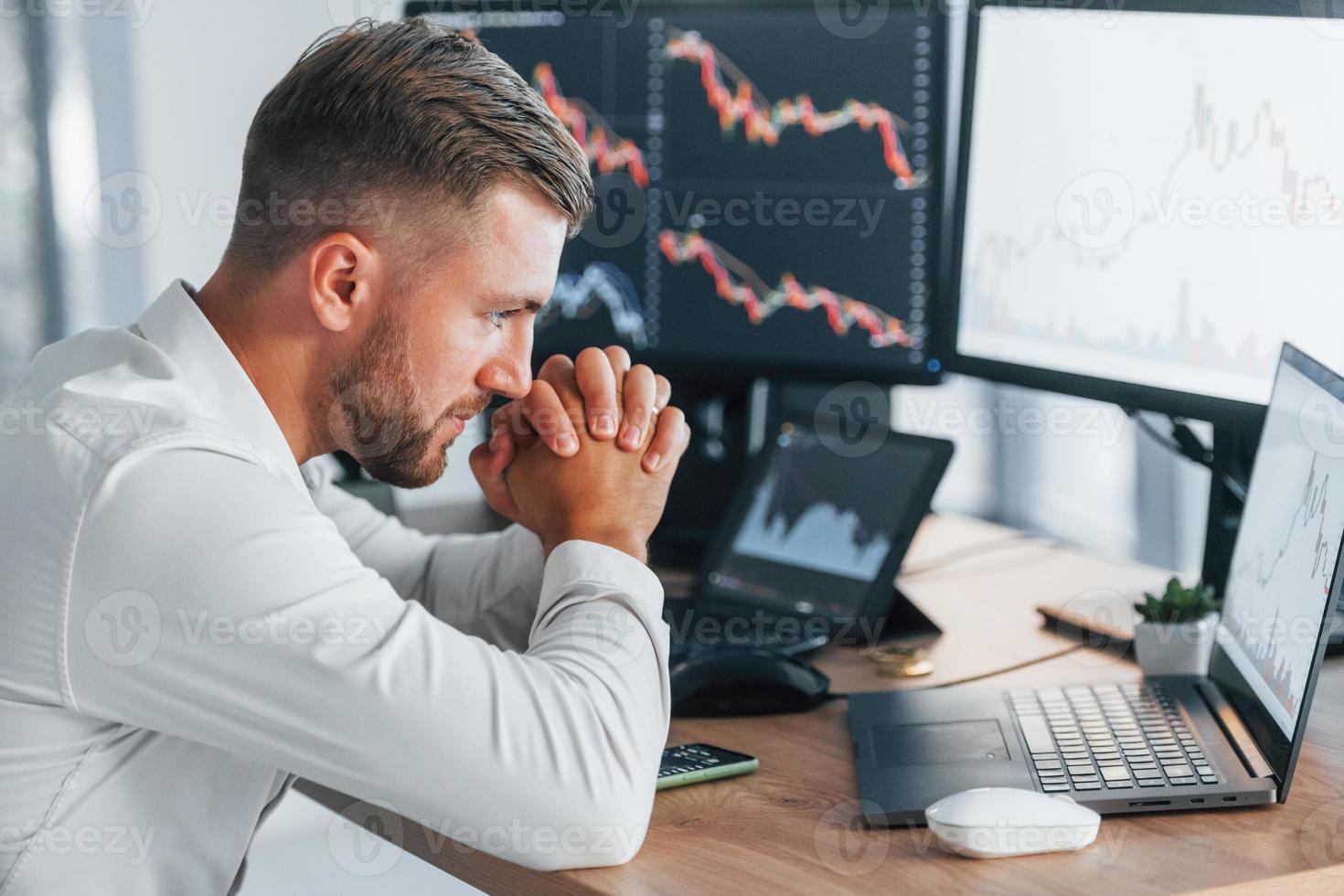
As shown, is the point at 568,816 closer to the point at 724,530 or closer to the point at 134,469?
the point at 134,469

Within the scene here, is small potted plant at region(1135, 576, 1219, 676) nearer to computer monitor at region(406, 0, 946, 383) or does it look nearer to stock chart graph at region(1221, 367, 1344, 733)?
stock chart graph at region(1221, 367, 1344, 733)

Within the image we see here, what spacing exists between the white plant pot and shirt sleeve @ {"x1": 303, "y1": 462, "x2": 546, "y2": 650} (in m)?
0.54

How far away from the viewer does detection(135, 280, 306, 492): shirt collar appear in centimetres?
92

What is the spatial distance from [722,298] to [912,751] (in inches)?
28.4

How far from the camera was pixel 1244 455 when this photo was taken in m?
1.31

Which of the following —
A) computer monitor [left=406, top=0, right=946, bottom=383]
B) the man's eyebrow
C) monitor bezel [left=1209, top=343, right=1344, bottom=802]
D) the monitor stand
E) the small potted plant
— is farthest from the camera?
computer monitor [left=406, top=0, right=946, bottom=383]

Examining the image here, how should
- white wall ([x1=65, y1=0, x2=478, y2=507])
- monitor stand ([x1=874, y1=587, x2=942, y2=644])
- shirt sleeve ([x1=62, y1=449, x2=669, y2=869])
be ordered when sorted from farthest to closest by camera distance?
white wall ([x1=65, y1=0, x2=478, y2=507]) → monitor stand ([x1=874, y1=587, x2=942, y2=644]) → shirt sleeve ([x1=62, y1=449, x2=669, y2=869])

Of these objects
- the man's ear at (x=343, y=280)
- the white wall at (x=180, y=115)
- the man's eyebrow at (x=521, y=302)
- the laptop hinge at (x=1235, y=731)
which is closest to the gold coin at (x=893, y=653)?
the laptop hinge at (x=1235, y=731)

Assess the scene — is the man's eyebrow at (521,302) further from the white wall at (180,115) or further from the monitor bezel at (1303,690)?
the white wall at (180,115)

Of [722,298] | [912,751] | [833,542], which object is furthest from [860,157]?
[912,751]

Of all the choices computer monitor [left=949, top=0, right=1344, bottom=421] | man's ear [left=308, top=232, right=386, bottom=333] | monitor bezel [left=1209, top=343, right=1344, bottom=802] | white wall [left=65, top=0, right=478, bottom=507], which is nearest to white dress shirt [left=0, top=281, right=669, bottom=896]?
man's ear [left=308, top=232, right=386, bottom=333]

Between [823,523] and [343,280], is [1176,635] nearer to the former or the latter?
[823,523]

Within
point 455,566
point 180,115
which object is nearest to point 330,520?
point 455,566

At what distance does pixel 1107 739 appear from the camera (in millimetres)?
983
